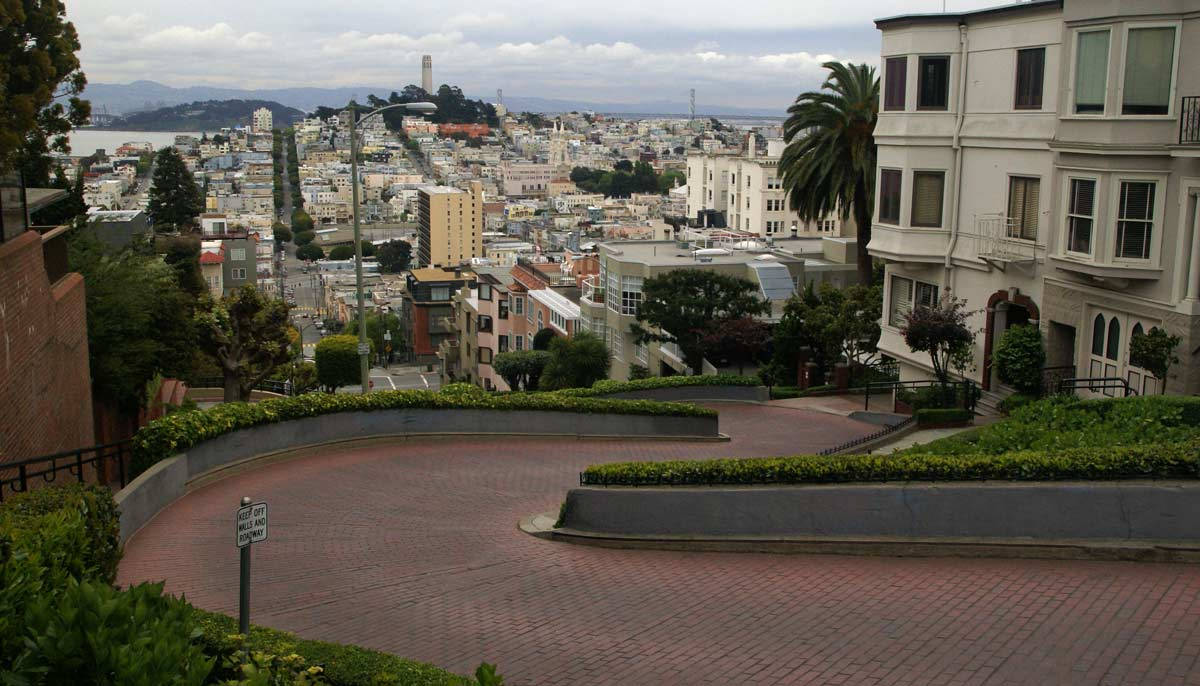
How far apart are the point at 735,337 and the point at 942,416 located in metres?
13.2

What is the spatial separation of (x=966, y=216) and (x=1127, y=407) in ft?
35.1

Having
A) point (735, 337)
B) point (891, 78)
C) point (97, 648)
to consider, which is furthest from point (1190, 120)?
point (97, 648)

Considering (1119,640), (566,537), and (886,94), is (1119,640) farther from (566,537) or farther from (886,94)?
(886,94)

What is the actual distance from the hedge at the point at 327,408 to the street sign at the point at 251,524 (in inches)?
289

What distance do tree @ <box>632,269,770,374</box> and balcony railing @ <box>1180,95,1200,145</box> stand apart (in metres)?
19.0

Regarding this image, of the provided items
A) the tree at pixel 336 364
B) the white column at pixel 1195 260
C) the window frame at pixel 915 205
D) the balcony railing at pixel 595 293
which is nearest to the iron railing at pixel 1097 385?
the white column at pixel 1195 260

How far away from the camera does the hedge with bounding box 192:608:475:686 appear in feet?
21.0

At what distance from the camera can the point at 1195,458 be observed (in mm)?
10273

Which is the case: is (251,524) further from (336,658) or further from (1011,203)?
(1011,203)

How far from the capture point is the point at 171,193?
83.8m

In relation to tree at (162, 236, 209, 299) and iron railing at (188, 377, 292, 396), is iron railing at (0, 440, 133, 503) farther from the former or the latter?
tree at (162, 236, 209, 299)

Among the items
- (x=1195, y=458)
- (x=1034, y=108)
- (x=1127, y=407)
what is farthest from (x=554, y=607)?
(x=1034, y=108)

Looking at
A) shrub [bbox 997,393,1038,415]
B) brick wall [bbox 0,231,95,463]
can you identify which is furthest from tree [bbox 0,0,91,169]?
shrub [bbox 997,393,1038,415]

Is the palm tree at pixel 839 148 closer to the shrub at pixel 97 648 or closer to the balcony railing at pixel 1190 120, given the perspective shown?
the balcony railing at pixel 1190 120
